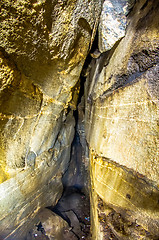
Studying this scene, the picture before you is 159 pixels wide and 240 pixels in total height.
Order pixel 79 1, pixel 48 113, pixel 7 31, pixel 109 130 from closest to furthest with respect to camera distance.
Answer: pixel 7 31 < pixel 79 1 < pixel 109 130 < pixel 48 113

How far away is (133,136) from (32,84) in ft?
7.20

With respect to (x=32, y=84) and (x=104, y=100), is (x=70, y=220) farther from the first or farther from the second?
(x=32, y=84)

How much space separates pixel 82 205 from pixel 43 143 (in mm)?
4024

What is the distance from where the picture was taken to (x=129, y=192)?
77.2 inches

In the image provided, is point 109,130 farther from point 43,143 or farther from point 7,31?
point 7,31

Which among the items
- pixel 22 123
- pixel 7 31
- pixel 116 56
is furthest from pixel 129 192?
pixel 7 31

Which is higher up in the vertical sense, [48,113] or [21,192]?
[48,113]

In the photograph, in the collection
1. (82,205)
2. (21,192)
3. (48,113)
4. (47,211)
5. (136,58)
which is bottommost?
(82,205)

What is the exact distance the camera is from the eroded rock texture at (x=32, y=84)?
1.71 metres

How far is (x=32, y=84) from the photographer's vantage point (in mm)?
2439

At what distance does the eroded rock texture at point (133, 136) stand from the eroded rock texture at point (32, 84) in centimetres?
104

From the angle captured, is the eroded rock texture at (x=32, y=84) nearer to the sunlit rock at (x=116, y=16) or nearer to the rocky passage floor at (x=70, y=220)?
the sunlit rock at (x=116, y=16)

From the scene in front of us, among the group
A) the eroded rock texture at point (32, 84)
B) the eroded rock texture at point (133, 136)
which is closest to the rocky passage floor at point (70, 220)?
the eroded rock texture at point (32, 84)

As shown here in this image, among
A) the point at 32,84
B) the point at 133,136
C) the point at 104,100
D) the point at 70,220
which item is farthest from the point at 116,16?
the point at 70,220
